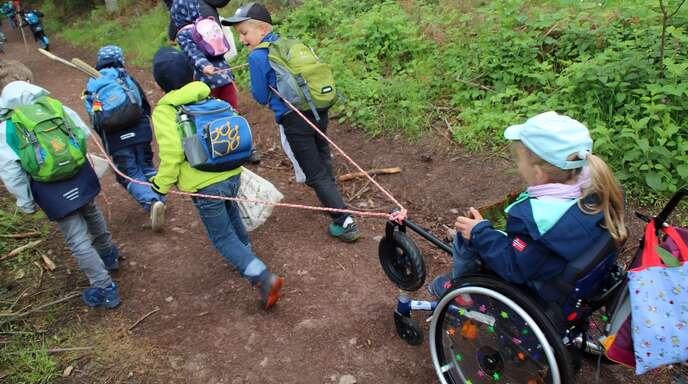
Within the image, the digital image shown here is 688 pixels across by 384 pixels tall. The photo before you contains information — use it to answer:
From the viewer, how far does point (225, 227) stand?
354 cm

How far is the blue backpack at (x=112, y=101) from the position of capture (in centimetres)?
414

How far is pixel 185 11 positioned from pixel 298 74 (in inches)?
91.5

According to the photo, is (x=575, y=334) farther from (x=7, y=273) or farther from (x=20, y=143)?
(x=7, y=273)

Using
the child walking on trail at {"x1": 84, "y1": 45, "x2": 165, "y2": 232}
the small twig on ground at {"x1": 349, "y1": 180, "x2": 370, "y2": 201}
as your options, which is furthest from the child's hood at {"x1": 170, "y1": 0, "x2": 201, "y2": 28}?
the small twig on ground at {"x1": 349, "y1": 180, "x2": 370, "y2": 201}

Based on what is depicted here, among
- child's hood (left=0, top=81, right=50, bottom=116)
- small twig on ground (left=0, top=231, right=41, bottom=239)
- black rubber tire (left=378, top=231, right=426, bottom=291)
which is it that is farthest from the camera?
small twig on ground (left=0, top=231, right=41, bottom=239)

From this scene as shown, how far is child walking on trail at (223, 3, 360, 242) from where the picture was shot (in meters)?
3.93

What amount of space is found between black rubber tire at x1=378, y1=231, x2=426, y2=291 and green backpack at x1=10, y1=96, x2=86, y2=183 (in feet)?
7.63

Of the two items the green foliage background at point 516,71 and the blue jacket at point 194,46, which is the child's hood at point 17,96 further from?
the green foliage background at point 516,71

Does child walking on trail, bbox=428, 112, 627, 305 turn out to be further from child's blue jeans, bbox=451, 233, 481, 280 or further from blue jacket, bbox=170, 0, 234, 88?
blue jacket, bbox=170, 0, 234, 88

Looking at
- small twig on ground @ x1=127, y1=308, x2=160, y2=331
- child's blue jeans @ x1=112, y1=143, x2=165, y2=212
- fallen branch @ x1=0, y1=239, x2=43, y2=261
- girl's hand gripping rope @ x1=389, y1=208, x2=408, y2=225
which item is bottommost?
small twig on ground @ x1=127, y1=308, x2=160, y2=331

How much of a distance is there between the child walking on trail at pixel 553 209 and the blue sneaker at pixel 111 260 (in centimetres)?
339

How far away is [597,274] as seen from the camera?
2.29 m

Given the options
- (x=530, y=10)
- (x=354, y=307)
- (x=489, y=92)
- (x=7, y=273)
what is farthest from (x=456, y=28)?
(x=7, y=273)

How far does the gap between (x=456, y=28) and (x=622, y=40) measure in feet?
7.20
